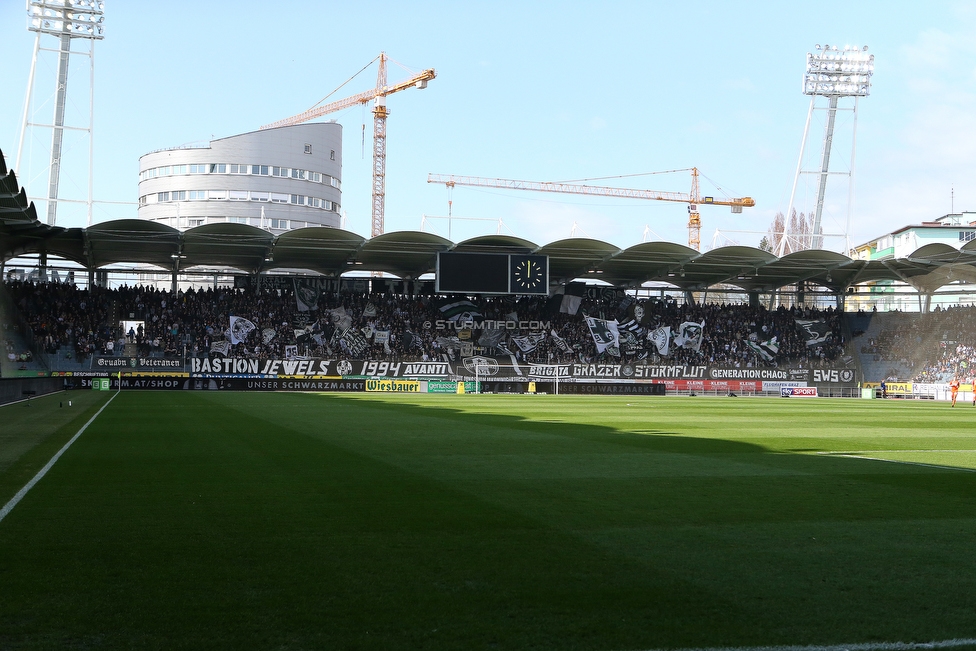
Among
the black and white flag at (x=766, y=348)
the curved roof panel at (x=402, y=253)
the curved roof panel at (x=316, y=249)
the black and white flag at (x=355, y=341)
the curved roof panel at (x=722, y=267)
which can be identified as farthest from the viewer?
the black and white flag at (x=766, y=348)

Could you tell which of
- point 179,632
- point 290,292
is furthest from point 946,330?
point 179,632

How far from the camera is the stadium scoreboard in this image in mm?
62281

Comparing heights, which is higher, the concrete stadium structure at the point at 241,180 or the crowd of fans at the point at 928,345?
the concrete stadium structure at the point at 241,180

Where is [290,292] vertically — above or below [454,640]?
above

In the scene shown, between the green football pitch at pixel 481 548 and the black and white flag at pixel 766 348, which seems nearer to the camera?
the green football pitch at pixel 481 548

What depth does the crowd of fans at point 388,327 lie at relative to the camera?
2292 inches

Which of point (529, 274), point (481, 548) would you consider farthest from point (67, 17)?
point (481, 548)

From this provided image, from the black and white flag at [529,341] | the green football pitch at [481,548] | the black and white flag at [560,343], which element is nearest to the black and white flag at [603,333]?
the black and white flag at [560,343]

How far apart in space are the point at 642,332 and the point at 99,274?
41.5m

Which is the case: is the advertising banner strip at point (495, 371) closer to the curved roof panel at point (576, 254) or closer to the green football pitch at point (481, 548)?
the curved roof panel at point (576, 254)

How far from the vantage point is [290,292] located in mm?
65812

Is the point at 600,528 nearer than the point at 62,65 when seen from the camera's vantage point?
Yes

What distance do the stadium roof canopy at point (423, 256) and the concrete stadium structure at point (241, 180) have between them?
125ft

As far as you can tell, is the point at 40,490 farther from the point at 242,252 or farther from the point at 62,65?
the point at 62,65
